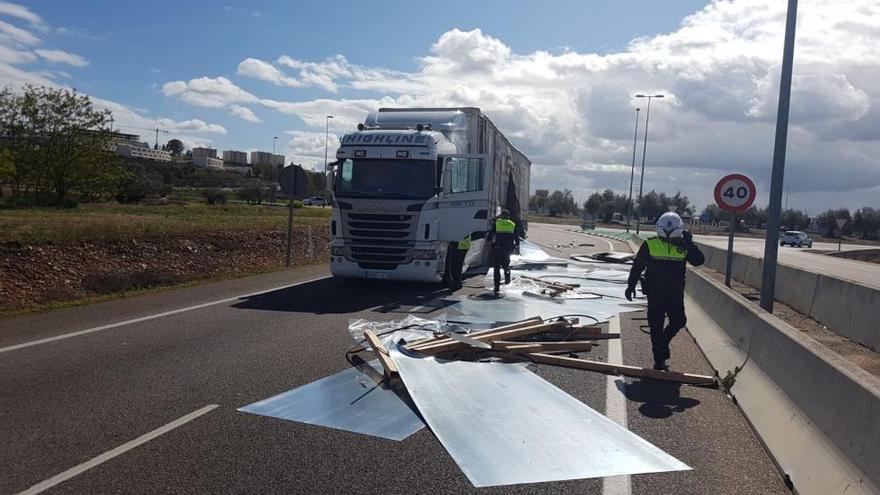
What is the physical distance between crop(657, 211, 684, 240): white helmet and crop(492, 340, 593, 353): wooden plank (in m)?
1.68

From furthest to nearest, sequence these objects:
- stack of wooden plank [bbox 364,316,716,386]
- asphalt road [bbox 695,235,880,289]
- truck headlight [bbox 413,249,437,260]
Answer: asphalt road [bbox 695,235,880,289] → truck headlight [bbox 413,249,437,260] → stack of wooden plank [bbox 364,316,716,386]

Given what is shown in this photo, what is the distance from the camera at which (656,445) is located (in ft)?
18.9

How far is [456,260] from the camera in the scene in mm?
16266

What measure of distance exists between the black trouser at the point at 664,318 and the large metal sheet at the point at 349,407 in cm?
326

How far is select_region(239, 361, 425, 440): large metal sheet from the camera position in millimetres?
6082

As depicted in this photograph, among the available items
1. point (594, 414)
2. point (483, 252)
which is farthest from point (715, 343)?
point (483, 252)

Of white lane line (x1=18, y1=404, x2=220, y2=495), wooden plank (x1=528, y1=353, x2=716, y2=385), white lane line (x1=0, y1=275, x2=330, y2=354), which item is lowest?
white lane line (x1=0, y1=275, x2=330, y2=354)

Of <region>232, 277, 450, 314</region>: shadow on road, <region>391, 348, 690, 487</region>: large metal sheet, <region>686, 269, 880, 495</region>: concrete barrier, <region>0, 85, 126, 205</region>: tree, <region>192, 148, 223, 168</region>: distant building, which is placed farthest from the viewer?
<region>192, 148, 223, 168</region>: distant building

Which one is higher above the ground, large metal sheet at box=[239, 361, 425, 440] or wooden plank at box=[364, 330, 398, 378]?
wooden plank at box=[364, 330, 398, 378]

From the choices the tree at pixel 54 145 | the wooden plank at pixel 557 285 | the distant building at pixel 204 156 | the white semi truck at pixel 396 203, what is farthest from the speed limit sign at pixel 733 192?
the distant building at pixel 204 156

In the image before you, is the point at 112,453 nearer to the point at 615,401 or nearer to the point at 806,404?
the point at 615,401

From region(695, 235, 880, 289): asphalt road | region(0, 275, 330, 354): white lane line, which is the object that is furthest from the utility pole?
region(0, 275, 330, 354): white lane line

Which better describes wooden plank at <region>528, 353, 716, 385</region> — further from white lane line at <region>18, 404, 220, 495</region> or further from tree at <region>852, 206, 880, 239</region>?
tree at <region>852, 206, 880, 239</region>

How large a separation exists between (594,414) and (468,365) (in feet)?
6.79
